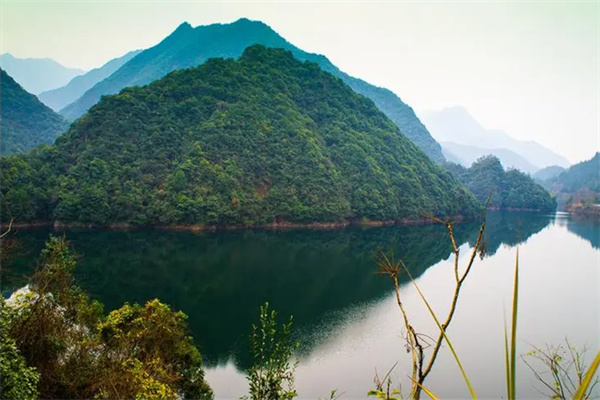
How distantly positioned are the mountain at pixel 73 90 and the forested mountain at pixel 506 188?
549ft

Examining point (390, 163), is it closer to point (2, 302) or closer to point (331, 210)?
point (331, 210)

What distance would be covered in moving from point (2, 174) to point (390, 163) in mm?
45807

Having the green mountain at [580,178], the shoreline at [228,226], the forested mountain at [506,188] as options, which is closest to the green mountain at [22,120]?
the shoreline at [228,226]

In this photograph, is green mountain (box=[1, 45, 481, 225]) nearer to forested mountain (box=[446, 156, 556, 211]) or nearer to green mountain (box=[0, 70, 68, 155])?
forested mountain (box=[446, 156, 556, 211])

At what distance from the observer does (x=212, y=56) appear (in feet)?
439

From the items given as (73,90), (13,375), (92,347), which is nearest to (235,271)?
(92,347)

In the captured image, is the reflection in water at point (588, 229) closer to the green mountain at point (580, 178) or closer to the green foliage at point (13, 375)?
the green mountain at point (580, 178)

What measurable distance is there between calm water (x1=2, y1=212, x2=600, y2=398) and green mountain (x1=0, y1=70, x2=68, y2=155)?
41.7 meters

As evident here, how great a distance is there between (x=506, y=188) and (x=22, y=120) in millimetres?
90392

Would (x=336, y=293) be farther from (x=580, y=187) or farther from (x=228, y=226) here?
(x=580, y=187)

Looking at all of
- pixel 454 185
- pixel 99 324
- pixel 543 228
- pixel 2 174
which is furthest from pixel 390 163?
pixel 99 324

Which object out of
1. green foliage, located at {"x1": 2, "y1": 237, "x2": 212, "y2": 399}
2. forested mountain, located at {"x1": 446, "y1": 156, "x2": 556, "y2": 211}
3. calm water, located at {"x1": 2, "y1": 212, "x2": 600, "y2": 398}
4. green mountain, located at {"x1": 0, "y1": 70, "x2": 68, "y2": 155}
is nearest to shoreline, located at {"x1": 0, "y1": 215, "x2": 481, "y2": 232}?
calm water, located at {"x1": 2, "y1": 212, "x2": 600, "y2": 398}

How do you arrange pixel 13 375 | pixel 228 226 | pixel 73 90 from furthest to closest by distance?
pixel 73 90 < pixel 228 226 < pixel 13 375

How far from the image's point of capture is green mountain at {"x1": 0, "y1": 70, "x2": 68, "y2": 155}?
217 feet
